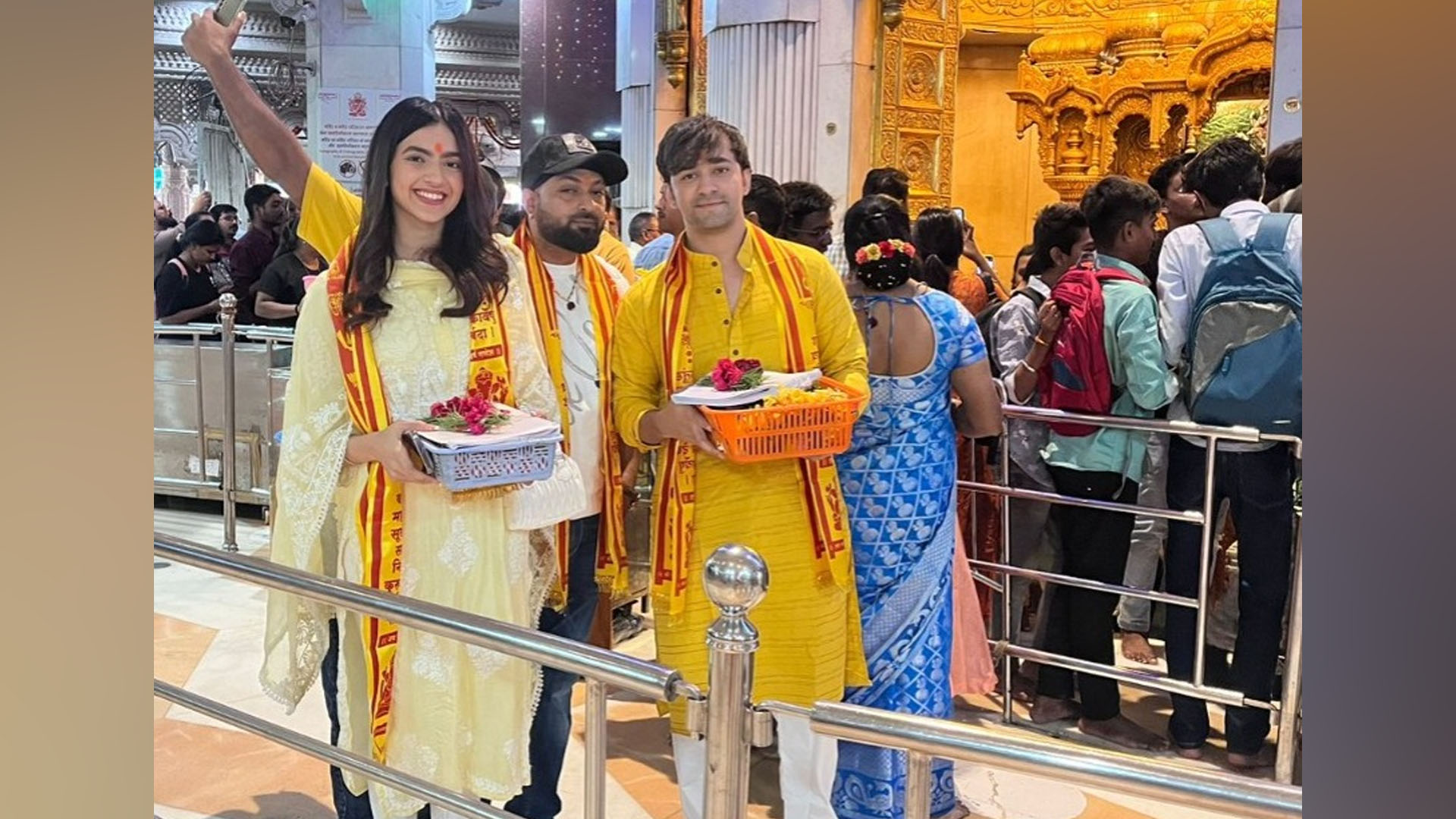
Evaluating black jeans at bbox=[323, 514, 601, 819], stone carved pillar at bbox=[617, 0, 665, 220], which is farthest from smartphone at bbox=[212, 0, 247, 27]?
stone carved pillar at bbox=[617, 0, 665, 220]

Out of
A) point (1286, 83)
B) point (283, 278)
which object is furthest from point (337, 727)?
point (1286, 83)

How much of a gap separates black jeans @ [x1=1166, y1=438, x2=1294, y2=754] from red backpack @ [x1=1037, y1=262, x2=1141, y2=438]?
26 centimetres

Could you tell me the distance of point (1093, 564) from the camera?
3934 millimetres

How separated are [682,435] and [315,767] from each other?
1645mm

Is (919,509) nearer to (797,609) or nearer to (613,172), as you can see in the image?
(797,609)

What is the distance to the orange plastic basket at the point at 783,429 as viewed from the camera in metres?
2.60

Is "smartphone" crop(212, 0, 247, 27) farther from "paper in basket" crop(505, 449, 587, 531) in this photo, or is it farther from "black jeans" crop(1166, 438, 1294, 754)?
"black jeans" crop(1166, 438, 1294, 754)

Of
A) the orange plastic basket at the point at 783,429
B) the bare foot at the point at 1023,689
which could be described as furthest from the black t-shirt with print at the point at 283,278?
the orange plastic basket at the point at 783,429

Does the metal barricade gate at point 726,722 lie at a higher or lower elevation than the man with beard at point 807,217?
lower
